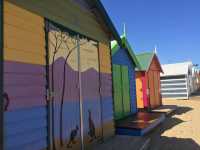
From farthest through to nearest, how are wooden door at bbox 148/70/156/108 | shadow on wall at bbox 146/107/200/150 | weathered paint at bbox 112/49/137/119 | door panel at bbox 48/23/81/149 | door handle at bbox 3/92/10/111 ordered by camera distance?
wooden door at bbox 148/70/156/108, weathered paint at bbox 112/49/137/119, shadow on wall at bbox 146/107/200/150, door panel at bbox 48/23/81/149, door handle at bbox 3/92/10/111

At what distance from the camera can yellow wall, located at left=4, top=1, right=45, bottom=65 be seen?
4.36m

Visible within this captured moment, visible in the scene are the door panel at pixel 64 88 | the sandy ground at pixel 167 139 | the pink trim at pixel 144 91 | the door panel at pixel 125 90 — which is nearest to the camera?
the door panel at pixel 64 88

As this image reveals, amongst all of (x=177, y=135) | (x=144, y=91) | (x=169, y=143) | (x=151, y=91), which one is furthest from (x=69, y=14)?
(x=151, y=91)

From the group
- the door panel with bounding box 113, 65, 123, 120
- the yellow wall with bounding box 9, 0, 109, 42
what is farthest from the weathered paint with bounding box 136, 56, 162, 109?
the yellow wall with bounding box 9, 0, 109, 42

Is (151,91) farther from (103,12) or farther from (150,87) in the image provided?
(103,12)

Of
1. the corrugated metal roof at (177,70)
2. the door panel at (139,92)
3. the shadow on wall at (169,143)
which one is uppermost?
the corrugated metal roof at (177,70)

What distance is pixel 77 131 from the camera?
20.5 ft

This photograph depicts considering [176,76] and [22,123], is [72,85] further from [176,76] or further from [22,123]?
[176,76]

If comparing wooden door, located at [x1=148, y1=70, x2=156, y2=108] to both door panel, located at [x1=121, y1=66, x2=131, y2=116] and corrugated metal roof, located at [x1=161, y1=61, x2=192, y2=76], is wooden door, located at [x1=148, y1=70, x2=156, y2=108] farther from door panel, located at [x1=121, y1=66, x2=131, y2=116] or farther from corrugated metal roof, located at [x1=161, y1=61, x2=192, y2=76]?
corrugated metal roof, located at [x1=161, y1=61, x2=192, y2=76]

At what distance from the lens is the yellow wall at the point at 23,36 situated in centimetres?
436

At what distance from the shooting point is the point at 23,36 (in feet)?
15.5

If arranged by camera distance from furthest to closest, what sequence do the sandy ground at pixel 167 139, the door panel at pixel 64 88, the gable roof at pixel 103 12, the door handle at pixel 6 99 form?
the gable roof at pixel 103 12 → the sandy ground at pixel 167 139 → the door panel at pixel 64 88 → the door handle at pixel 6 99

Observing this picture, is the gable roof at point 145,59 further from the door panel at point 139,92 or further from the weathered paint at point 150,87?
the door panel at point 139,92

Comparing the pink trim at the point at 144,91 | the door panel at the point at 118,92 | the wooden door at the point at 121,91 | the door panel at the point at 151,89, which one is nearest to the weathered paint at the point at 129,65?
the wooden door at the point at 121,91
